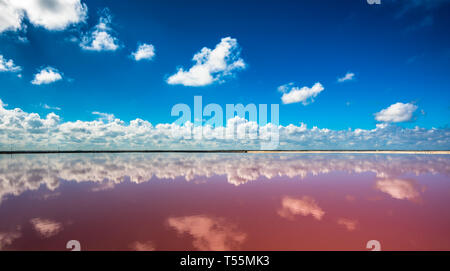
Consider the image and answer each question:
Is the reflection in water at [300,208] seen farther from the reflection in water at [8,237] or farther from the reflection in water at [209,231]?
the reflection in water at [8,237]

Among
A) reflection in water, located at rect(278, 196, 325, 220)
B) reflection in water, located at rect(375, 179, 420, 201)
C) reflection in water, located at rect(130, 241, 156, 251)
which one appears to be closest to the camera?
reflection in water, located at rect(130, 241, 156, 251)

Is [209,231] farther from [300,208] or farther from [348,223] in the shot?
[348,223]

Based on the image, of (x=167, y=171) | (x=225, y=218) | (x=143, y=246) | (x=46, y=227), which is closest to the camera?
(x=143, y=246)

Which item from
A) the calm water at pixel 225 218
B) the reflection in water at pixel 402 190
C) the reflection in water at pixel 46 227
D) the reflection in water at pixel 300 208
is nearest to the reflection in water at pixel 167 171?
the reflection in water at pixel 402 190

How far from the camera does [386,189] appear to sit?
12.4 m

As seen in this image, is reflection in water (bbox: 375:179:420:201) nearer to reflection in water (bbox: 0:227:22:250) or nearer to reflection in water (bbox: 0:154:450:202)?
reflection in water (bbox: 0:154:450:202)

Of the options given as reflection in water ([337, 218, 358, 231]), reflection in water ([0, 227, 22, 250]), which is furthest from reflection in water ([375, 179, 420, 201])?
reflection in water ([0, 227, 22, 250])

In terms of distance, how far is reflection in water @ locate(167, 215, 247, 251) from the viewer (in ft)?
18.1

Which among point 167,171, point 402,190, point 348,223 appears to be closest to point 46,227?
point 348,223

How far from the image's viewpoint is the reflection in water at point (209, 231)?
552cm

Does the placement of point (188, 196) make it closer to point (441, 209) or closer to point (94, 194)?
point (94, 194)

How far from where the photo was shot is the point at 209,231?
634 centimetres
